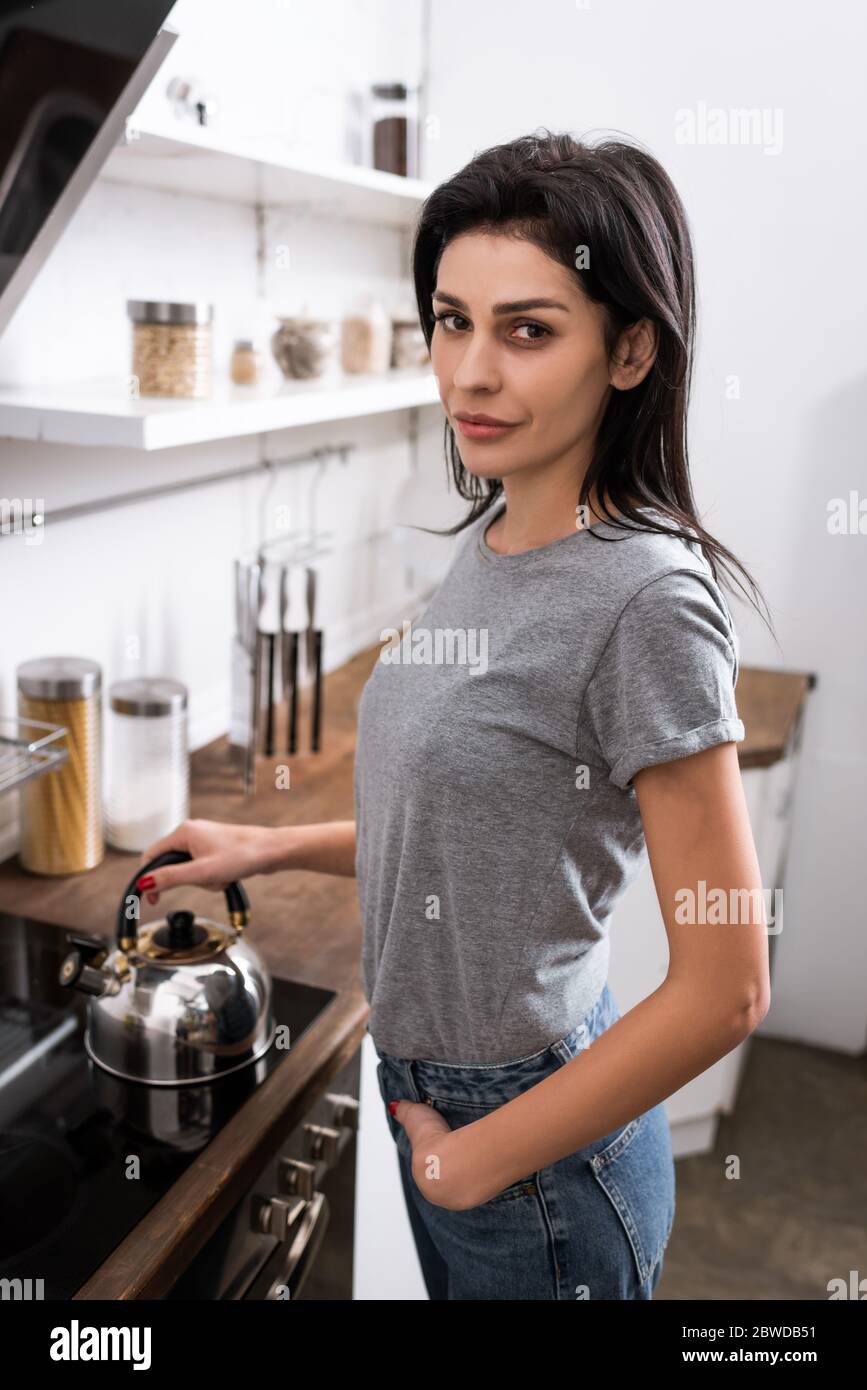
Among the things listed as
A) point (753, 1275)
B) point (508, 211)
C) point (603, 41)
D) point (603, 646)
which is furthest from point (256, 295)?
point (753, 1275)

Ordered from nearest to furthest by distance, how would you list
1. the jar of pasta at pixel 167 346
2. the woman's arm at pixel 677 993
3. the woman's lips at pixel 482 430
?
the woman's arm at pixel 677 993, the woman's lips at pixel 482 430, the jar of pasta at pixel 167 346

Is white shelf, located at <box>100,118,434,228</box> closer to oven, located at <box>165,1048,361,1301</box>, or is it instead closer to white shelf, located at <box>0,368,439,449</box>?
white shelf, located at <box>0,368,439,449</box>

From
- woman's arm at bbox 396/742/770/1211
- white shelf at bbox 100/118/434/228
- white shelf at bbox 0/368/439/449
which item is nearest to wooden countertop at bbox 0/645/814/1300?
woman's arm at bbox 396/742/770/1211

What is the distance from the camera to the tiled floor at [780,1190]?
1.95m

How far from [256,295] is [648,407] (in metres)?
1.14

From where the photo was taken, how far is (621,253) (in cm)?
75

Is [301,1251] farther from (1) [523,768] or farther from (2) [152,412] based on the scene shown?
(2) [152,412]

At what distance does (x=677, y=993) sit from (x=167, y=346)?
915mm

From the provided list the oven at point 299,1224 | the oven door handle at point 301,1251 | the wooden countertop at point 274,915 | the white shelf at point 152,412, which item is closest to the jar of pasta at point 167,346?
the white shelf at point 152,412

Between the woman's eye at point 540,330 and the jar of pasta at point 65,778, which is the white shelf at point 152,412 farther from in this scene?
the woman's eye at point 540,330

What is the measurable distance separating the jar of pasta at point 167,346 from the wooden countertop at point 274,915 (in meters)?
0.56

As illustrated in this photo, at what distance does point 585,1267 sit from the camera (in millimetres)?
871

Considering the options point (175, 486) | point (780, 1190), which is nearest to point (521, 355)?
point (175, 486)

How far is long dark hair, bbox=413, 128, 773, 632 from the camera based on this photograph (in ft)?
2.47
